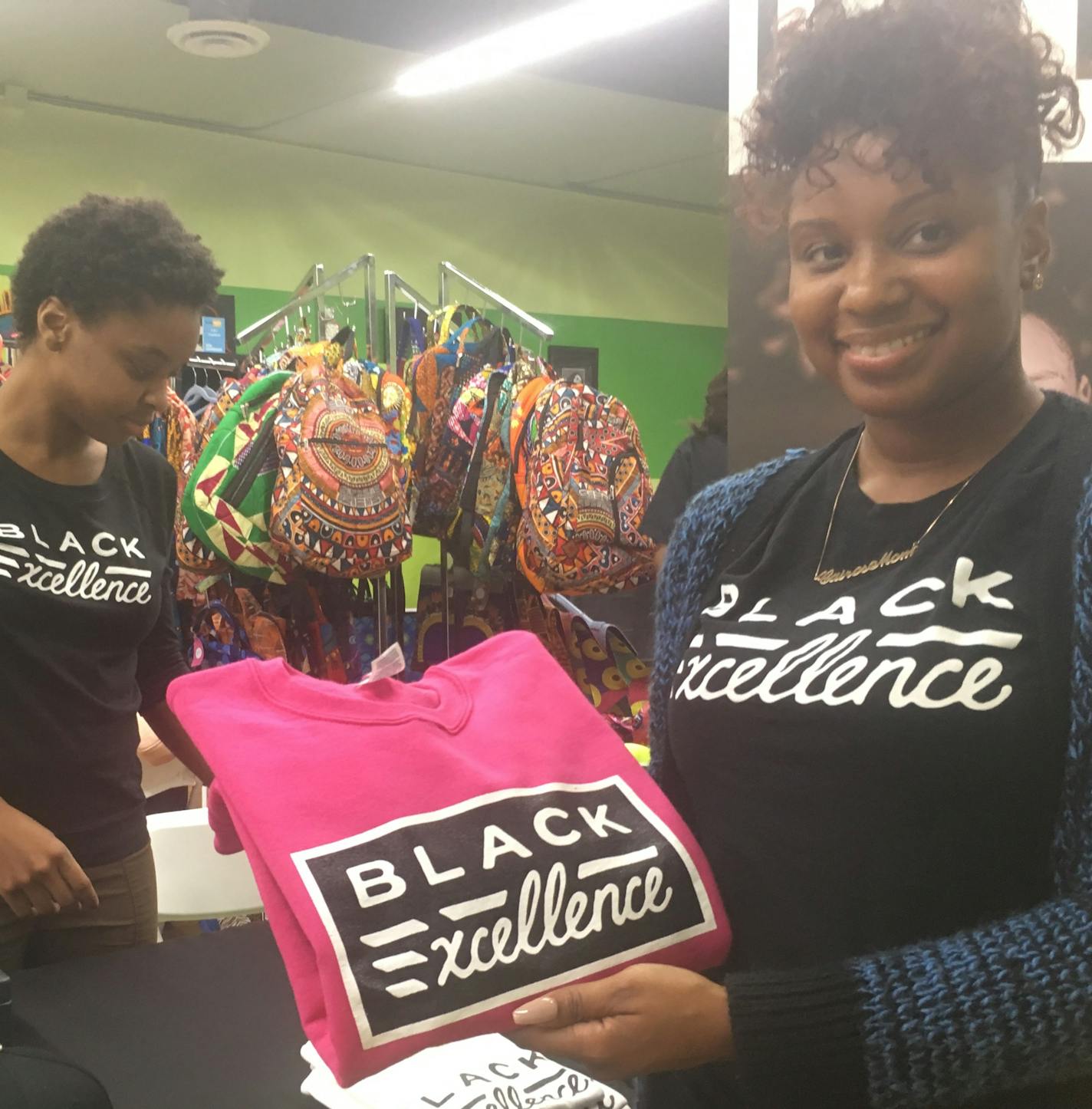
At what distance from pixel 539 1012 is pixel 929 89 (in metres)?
0.61

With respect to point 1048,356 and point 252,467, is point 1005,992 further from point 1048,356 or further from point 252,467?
point 252,467

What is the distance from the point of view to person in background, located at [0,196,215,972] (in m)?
1.35

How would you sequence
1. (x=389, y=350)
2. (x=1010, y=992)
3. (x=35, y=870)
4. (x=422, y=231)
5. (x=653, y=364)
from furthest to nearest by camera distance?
(x=653, y=364) → (x=422, y=231) → (x=389, y=350) → (x=35, y=870) → (x=1010, y=992)

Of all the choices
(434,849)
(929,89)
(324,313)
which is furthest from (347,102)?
(434,849)

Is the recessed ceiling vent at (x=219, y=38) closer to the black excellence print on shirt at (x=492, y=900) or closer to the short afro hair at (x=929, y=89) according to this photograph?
the short afro hair at (x=929, y=89)

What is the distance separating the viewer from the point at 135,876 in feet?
4.85

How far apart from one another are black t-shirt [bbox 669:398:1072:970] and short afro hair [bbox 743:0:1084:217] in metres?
0.18

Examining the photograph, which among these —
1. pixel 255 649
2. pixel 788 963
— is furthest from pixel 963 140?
pixel 255 649

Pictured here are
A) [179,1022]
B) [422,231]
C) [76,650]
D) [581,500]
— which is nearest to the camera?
[179,1022]

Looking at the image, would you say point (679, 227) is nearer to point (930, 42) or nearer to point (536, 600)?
point (536, 600)

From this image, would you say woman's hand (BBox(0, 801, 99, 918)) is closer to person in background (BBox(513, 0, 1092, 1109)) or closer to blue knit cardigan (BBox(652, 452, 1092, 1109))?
person in background (BBox(513, 0, 1092, 1109))

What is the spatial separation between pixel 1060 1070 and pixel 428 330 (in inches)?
92.5

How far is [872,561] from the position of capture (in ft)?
2.49

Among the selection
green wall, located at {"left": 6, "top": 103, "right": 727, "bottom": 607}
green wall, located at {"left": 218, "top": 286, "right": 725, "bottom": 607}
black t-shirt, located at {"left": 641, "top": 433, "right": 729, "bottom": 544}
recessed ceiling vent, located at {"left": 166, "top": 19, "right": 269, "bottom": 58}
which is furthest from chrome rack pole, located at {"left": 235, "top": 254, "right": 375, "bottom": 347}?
green wall, located at {"left": 218, "top": 286, "right": 725, "bottom": 607}
